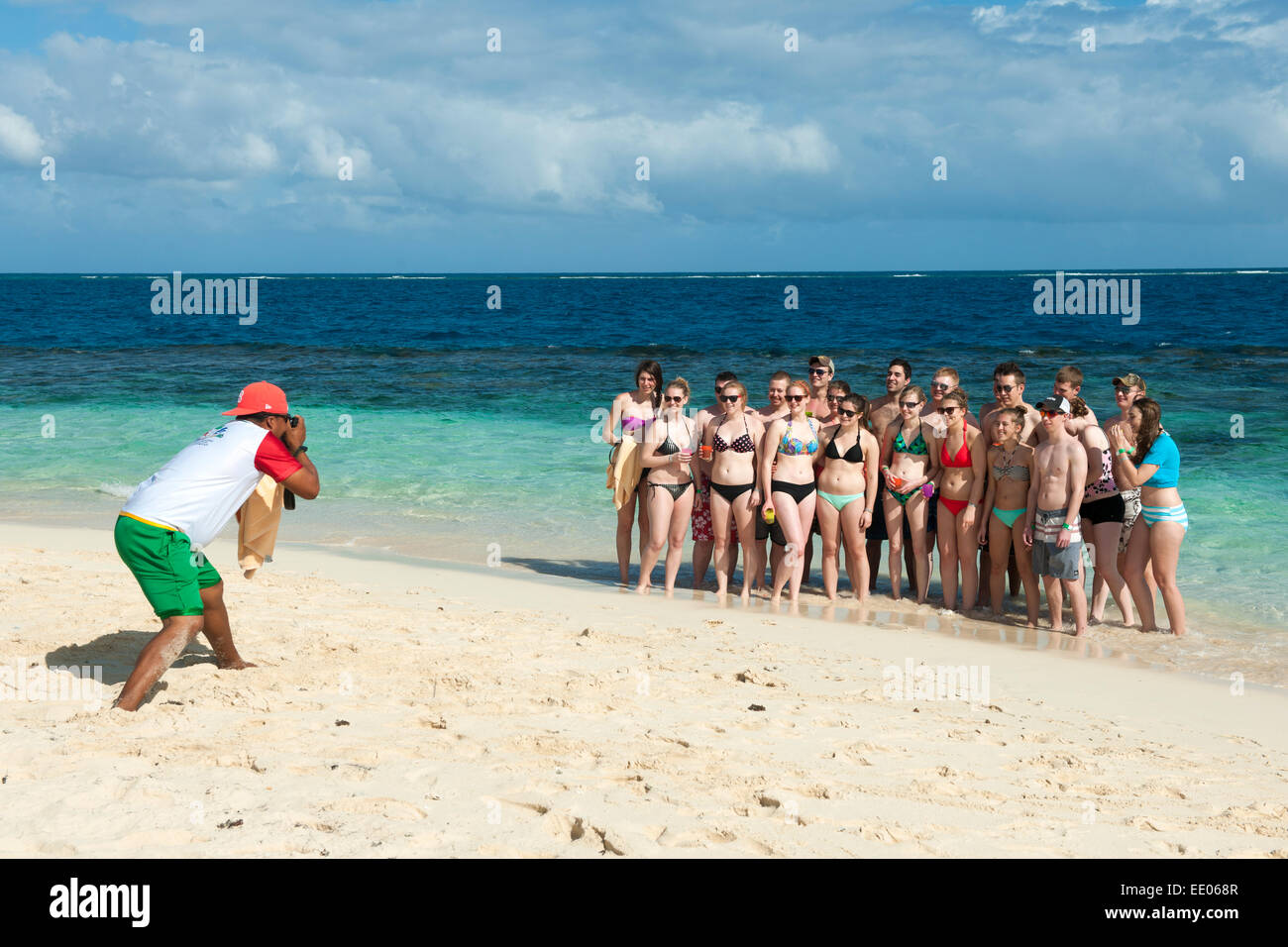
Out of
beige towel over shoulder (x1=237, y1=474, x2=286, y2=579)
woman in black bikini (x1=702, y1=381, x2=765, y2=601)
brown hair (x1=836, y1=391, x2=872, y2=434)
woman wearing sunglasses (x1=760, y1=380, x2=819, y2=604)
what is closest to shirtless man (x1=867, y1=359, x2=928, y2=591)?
brown hair (x1=836, y1=391, x2=872, y2=434)

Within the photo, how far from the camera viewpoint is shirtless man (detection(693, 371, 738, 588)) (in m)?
8.29

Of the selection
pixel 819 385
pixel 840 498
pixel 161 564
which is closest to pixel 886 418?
pixel 819 385

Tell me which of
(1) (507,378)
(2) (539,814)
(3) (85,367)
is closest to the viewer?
(2) (539,814)

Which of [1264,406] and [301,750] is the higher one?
[1264,406]

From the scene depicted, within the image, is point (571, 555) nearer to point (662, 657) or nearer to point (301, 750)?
point (662, 657)

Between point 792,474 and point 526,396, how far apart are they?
14021mm

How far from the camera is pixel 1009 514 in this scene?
25.5 feet

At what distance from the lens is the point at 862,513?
8.15 meters

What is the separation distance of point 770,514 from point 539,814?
4359 mm

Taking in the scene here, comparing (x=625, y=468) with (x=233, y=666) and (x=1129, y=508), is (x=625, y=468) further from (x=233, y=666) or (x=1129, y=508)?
(x=1129, y=508)

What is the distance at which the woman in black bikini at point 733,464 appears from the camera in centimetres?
804
